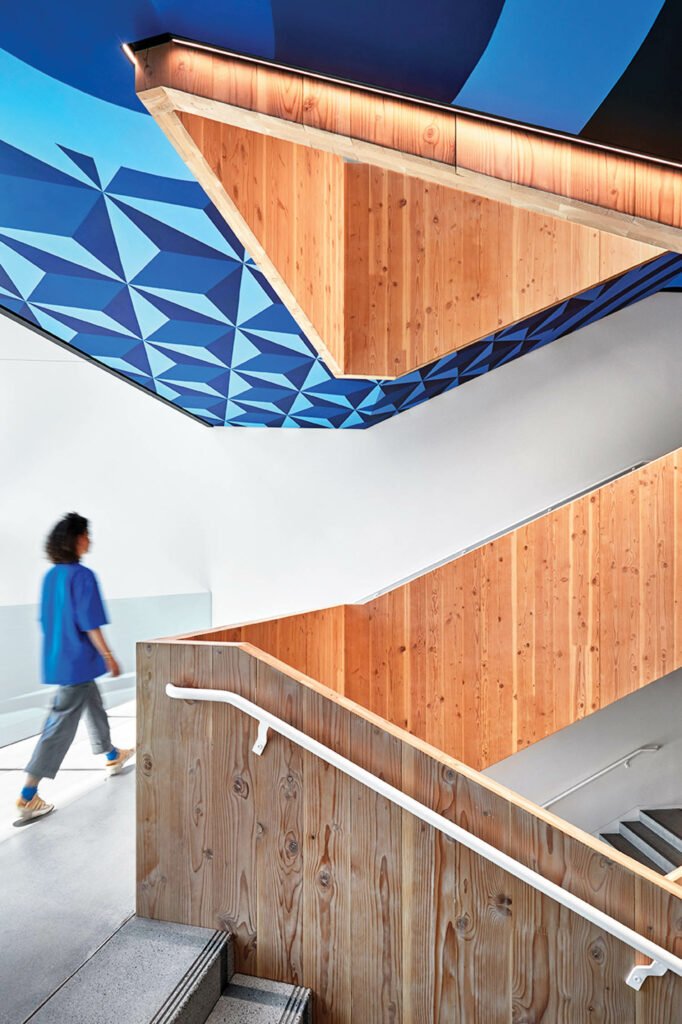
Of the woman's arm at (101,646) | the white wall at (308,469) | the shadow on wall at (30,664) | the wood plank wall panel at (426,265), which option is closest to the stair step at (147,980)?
the woman's arm at (101,646)

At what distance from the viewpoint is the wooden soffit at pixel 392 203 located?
1845 mm

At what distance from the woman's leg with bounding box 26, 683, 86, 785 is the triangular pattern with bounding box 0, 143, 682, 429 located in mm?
2012

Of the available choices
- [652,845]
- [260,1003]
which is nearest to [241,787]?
[260,1003]

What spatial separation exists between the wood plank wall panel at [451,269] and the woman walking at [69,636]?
2053 mm

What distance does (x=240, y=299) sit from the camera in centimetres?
377

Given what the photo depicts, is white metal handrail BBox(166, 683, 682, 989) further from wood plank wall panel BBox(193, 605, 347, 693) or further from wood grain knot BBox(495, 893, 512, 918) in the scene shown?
wood plank wall panel BBox(193, 605, 347, 693)

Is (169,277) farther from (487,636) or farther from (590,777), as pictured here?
(590,777)

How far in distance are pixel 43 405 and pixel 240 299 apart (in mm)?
3370

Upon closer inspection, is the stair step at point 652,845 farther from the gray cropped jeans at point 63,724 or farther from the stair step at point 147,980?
the gray cropped jeans at point 63,724

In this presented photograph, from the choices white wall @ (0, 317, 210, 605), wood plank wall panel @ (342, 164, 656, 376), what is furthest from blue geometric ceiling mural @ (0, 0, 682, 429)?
white wall @ (0, 317, 210, 605)

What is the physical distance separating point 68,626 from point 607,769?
18.2 ft

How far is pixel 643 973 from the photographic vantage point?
2.04 meters

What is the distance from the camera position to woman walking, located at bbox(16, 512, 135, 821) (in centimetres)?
309

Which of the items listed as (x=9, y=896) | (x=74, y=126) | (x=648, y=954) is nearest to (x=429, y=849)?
(x=648, y=954)
